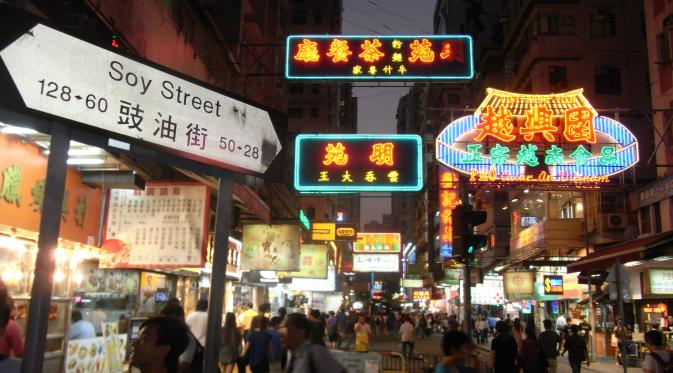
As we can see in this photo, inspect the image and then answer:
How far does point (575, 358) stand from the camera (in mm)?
17188

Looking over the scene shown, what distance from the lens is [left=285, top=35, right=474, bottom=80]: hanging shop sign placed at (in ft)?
43.4

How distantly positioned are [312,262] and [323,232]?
24.4 feet

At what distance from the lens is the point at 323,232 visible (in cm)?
3131

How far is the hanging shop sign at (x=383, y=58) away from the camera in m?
13.2

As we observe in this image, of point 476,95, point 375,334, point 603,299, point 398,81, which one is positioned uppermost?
point 476,95

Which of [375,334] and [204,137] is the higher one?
[204,137]

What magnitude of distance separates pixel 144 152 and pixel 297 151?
31.0ft

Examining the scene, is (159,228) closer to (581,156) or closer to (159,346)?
(159,346)

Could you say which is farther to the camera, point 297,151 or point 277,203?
point 277,203

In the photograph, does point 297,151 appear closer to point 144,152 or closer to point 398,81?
point 398,81

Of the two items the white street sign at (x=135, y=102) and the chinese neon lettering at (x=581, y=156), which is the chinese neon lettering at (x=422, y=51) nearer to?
the chinese neon lettering at (x=581, y=156)

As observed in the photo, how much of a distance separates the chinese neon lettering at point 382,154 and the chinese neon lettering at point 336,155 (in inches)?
24.2

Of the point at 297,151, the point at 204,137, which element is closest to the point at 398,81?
A: the point at 297,151

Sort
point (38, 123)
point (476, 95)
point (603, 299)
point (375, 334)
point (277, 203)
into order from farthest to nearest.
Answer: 1. point (476, 95)
2. point (375, 334)
3. point (277, 203)
4. point (603, 299)
5. point (38, 123)
